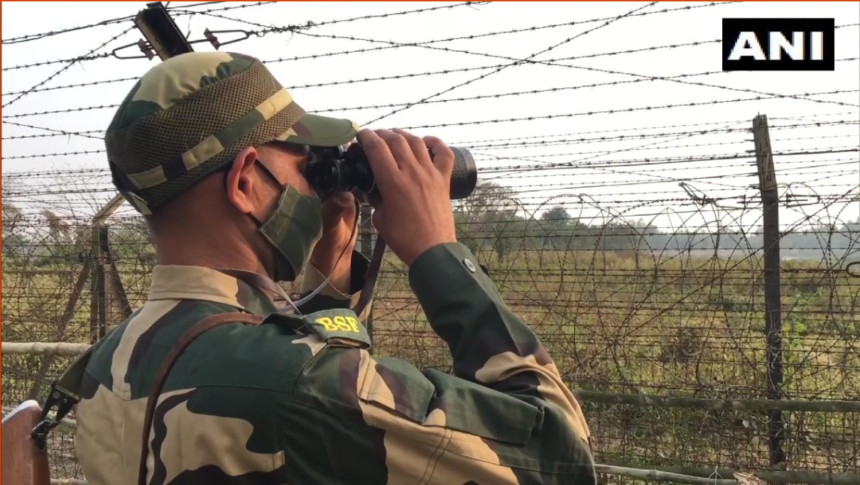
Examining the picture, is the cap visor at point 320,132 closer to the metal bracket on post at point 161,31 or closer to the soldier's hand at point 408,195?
the soldier's hand at point 408,195

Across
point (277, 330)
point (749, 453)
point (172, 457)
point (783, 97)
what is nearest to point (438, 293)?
point (277, 330)

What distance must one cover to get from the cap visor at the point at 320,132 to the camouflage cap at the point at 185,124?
0.10 ft

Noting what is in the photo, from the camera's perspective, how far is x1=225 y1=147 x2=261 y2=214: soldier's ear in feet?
3.45

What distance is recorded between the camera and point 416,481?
883mm

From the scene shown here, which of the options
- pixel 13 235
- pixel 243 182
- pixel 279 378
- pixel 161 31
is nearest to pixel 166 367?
pixel 279 378

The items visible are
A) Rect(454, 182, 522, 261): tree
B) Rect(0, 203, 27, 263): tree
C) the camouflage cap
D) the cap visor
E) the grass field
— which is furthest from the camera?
Rect(0, 203, 27, 263): tree

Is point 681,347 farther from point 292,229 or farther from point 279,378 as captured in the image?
point 279,378

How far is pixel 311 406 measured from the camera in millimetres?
842

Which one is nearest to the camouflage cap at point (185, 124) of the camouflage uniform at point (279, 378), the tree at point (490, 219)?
the camouflage uniform at point (279, 378)

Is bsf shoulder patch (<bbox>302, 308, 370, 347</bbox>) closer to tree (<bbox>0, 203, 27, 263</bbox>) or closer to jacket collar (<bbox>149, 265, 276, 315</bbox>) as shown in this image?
jacket collar (<bbox>149, 265, 276, 315</bbox>)

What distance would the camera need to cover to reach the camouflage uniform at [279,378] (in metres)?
0.85

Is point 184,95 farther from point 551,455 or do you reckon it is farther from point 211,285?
point 551,455

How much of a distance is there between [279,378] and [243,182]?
38cm

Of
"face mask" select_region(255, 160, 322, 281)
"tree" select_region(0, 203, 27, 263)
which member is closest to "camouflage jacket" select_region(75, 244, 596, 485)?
"face mask" select_region(255, 160, 322, 281)
